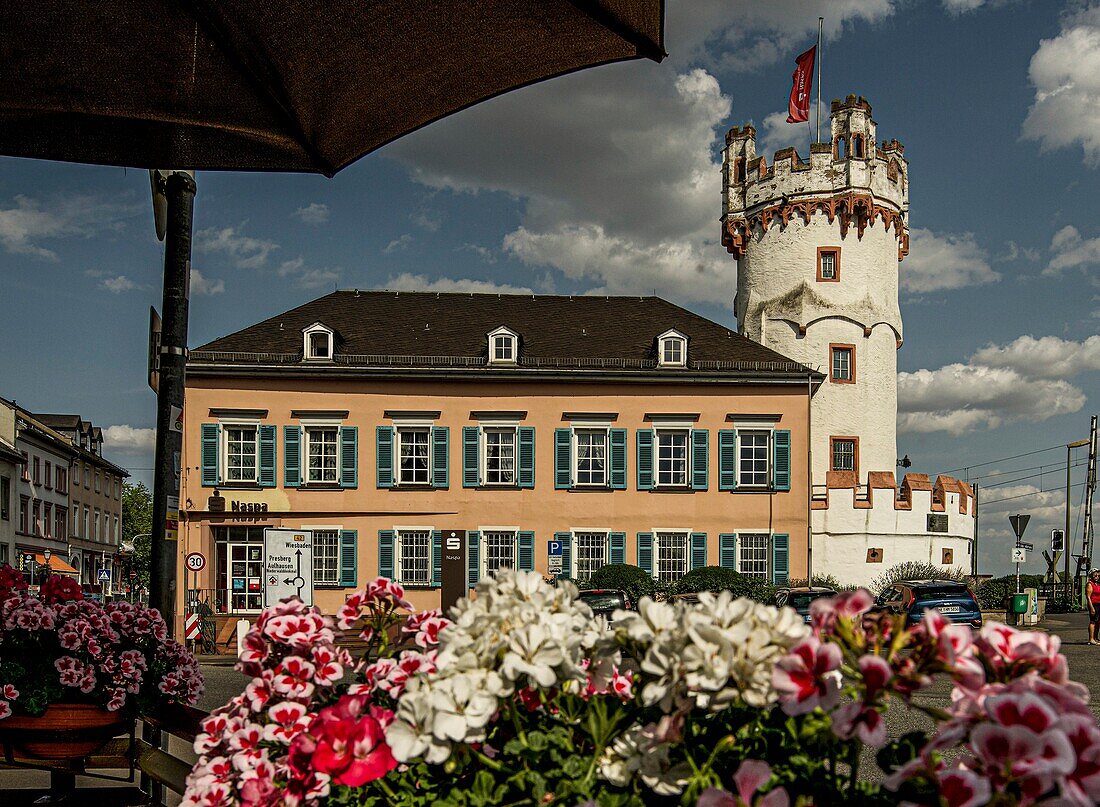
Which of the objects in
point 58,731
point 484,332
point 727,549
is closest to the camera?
point 58,731

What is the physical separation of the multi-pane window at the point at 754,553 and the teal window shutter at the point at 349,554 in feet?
38.9

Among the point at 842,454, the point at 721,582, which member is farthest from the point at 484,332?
the point at 842,454

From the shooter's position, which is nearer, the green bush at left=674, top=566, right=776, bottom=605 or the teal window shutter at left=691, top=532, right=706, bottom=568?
the green bush at left=674, top=566, right=776, bottom=605

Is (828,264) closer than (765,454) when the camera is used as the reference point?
No

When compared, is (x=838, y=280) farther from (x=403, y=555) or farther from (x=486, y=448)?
(x=403, y=555)

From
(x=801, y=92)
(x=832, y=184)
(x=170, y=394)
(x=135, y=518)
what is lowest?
(x=135, y=518)

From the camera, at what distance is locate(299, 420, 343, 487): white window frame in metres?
37.2

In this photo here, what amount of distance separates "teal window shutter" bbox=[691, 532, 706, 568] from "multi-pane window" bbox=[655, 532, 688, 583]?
0.29 m

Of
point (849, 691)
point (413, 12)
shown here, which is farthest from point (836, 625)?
point (413, 12)

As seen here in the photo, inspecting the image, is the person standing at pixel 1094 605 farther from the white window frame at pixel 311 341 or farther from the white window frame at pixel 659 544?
the white window frame at pixel 311 341

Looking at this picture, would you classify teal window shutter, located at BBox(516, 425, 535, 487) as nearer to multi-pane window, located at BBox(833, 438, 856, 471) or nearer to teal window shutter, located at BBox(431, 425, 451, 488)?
teal window shutter, located at BBox(431, 425, 451, 488)

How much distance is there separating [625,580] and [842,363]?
45.0 ft

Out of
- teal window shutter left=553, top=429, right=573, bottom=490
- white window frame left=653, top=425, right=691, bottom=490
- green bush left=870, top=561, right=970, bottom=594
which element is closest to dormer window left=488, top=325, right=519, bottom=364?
teal window shutter left=553, top=429, right=573, bottom=490

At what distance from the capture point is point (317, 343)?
38.3m
